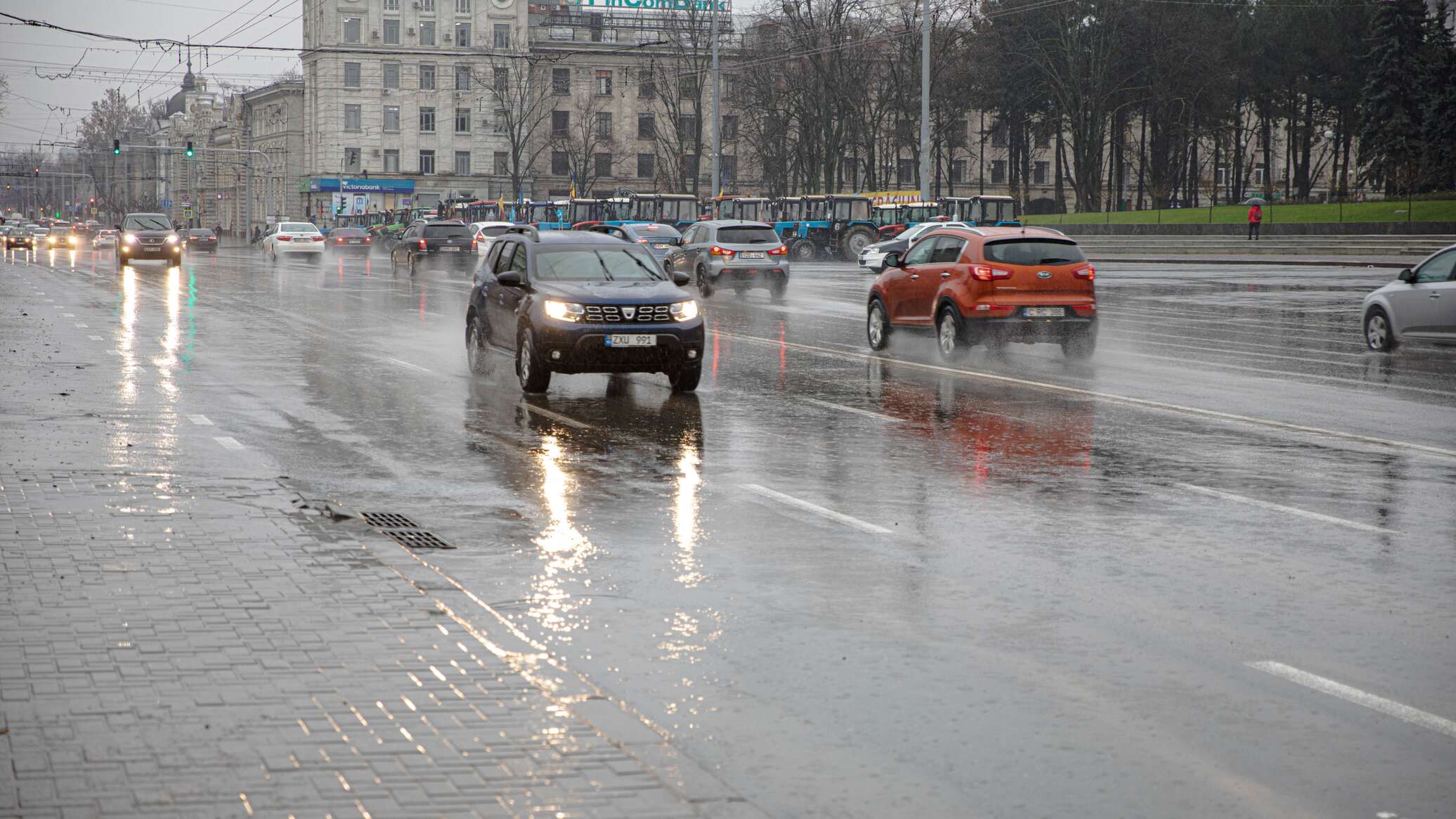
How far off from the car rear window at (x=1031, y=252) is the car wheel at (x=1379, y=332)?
15.6 feet

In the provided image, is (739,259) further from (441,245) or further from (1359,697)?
(1359,697)

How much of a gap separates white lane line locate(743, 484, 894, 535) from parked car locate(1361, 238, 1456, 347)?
13.9 m

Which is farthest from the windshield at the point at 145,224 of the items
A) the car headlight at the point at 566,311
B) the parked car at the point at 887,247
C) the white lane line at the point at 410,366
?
the car headlight at the point at 566,311

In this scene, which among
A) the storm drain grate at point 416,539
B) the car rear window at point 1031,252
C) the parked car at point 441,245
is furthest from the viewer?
the parked car at point 441,245

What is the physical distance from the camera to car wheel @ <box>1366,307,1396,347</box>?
22109 millimetres

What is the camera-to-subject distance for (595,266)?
17.2 metres

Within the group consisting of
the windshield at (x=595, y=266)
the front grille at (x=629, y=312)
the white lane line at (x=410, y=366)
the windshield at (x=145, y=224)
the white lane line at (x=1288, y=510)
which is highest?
the windshield at (x=145, y=224)

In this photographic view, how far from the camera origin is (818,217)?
69.2 meters

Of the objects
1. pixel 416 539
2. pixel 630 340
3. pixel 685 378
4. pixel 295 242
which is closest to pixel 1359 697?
pixel 416 539

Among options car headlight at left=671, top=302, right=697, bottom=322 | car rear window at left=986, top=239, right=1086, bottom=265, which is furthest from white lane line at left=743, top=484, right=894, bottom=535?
car rear window at left=986, top=239, right=1086, bottom=265

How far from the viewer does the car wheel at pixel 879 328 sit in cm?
2219

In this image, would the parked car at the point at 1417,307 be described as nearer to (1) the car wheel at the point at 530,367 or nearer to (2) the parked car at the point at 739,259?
(1) the car wheel at the point at 530,367

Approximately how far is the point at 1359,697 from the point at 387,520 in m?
5.40

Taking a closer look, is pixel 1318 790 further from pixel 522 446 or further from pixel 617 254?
pixel 617 254
